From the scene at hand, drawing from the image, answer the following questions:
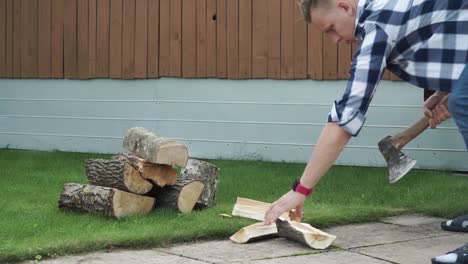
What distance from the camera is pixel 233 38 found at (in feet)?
30.3

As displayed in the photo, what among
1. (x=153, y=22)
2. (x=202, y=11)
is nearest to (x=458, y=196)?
(x=202, y=11)

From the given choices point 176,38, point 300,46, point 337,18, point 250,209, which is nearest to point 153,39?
point 176,38

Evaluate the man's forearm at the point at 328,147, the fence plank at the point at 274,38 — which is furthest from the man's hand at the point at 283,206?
the fence plank at the point at 274,38

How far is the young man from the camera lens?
3.01m

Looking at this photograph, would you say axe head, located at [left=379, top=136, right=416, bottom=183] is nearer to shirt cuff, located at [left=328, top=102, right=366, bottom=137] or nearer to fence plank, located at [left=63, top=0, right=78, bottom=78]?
shirt cuff, located at [left=328, top=102, right=366, bottom=137]

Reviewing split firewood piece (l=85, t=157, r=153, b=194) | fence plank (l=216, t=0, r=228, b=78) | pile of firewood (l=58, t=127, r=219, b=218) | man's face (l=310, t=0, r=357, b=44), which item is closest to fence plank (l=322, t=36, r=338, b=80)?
fence plank (l=216, t=0, r=228, b=78)

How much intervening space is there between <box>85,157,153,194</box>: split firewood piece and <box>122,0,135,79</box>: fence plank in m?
4.53

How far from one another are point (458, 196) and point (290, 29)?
10.8 ft

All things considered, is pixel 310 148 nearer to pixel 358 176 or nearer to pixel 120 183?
pixel 358 176

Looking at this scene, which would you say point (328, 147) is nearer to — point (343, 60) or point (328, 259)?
point (328, 259)

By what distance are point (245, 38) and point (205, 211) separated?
3.94 m

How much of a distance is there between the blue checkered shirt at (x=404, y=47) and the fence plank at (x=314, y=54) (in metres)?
5.25

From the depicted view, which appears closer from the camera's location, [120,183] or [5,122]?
[120,183]

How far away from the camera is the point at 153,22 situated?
32.3ft
